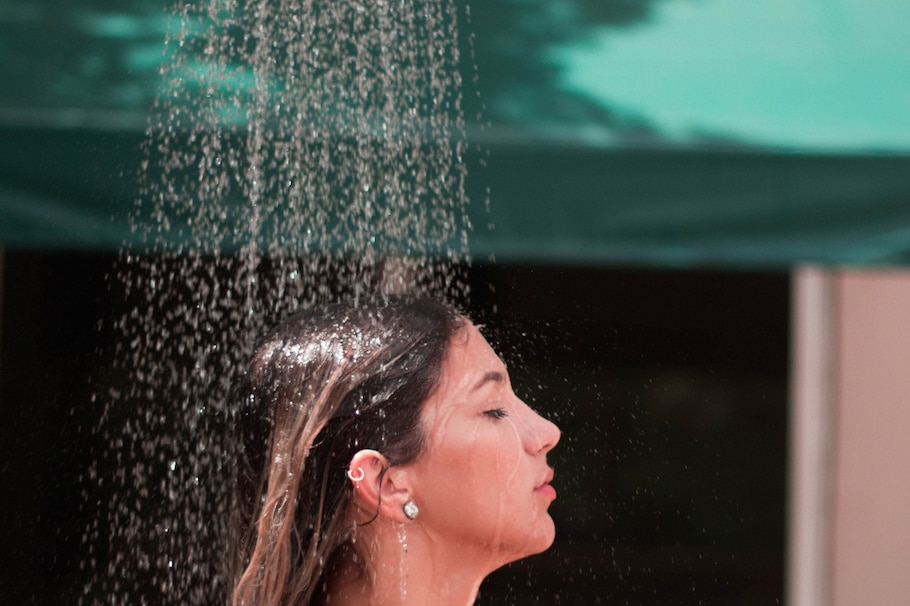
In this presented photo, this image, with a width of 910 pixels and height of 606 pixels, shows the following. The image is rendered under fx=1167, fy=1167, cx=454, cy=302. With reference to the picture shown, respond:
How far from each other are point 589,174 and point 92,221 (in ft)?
3.23

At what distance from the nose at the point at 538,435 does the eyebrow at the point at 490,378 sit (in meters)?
0.06

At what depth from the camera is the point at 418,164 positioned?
2332mm

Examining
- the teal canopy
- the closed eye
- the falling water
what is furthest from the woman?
the teal canopy

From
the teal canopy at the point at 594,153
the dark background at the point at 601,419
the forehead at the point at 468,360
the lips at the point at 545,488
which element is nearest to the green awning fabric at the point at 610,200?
the teal canopy at the point at 594,153

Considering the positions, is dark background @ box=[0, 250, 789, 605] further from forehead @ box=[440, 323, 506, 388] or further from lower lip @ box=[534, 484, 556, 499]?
lower lip @ box=[534, 484, 556, 499]

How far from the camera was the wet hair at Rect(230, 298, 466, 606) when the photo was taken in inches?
62.3

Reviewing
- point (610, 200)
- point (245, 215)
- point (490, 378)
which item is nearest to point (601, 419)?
point (610, 200)

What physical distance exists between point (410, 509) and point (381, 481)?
0.05m

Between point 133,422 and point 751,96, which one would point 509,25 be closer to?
point 751,96

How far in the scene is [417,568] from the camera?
1.57 metres

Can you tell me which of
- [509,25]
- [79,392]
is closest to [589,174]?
[509,25]

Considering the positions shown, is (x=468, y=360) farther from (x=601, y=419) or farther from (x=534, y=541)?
(x=601, y=419)

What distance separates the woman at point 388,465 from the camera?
1.55m

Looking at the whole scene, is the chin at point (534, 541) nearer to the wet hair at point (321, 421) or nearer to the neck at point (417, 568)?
the neck at point (417, 568)
